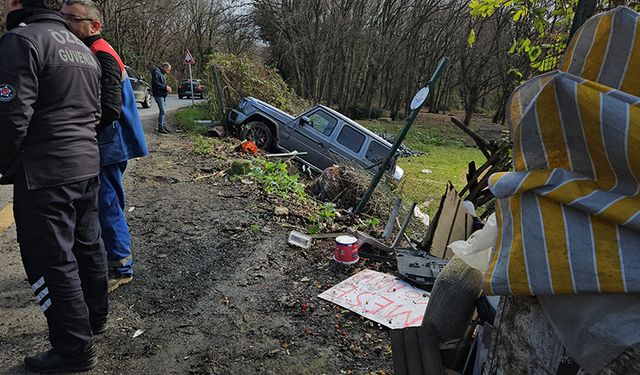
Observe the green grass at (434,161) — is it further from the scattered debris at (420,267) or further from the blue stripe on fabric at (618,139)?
the blue stripe on fabric at (618,139)

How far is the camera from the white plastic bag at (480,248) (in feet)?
6.86

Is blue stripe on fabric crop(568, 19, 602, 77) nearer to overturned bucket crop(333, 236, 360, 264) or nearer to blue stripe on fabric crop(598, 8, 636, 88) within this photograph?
blue stripe on fabric crop(598, 8, 636, 88)

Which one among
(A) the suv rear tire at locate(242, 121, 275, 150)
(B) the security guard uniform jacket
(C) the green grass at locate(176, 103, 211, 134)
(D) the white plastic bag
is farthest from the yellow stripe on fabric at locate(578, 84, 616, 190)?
(C) the green grass at locate(176, 103, 211, 134)

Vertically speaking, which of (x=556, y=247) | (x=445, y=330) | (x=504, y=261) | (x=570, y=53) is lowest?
(x=445, y=330)

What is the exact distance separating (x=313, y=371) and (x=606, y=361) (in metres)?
1.68

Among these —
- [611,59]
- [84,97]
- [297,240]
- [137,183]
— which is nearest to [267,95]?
[137,183]

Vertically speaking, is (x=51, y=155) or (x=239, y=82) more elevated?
(x=51, y=155)

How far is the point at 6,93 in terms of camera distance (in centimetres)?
195

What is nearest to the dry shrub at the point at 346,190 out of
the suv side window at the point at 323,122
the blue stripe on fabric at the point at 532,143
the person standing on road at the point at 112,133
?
the suv side window at the point at 323,122

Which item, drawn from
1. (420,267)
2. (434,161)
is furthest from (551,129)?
(434,161)

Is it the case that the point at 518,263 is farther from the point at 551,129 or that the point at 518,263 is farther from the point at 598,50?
the point at 598,50

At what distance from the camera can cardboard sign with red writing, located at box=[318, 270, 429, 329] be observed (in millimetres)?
3006

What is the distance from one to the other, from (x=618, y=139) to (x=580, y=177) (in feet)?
0.52

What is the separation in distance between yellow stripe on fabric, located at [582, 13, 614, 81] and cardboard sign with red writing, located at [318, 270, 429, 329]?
2047mm
